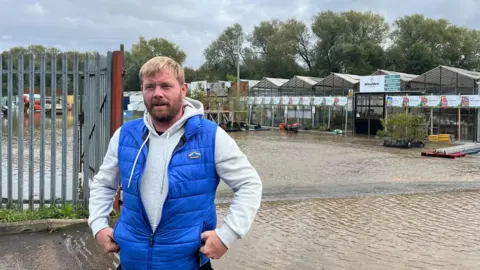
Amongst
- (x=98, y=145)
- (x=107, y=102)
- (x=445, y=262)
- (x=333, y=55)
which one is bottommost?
(x=445, y=262)

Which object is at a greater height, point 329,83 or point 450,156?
point 329,83

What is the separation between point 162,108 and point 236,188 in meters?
0.54

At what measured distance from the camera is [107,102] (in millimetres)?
6219

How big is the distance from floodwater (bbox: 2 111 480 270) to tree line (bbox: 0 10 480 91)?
43256 mm

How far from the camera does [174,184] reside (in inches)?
88.0

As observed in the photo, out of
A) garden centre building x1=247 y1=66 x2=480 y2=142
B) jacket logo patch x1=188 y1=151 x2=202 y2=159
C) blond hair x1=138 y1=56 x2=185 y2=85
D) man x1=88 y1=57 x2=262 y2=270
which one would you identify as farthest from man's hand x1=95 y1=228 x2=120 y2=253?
garden centre building x1=247 y1=66 x2=480 y2=142

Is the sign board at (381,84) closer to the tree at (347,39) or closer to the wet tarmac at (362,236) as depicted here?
the wet tarmac at (362,236)

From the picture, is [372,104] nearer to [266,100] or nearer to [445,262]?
[266,100]

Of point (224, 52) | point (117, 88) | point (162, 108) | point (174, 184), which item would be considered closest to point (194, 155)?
point (174, 184)

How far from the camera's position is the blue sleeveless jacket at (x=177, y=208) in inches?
88.9

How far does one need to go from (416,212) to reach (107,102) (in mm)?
5163

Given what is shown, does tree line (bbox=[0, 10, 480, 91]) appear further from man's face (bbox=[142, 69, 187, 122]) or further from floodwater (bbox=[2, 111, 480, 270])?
man's face (bbox=[142, 69, 187, 122])

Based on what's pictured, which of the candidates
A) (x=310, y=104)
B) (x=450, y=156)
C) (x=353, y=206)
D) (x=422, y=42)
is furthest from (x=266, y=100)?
(x=353, y=206)

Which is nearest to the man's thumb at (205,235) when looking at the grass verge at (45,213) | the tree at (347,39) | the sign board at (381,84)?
the grass verge at (45,213)
